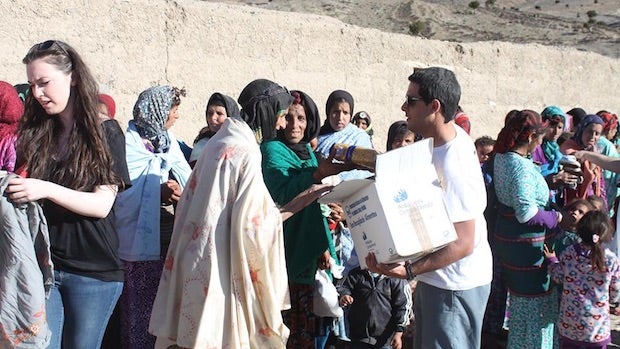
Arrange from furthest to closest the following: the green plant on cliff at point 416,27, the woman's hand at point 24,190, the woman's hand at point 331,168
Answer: the green plant on cliff at point 416,27, the woman's hand at point 331,168, the woman's hand at point 24,190

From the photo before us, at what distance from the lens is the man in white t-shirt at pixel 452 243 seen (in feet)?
9.79

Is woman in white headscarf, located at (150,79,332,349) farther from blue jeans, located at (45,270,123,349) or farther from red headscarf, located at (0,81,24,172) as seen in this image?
red headscarf, located at (0,81,24,172)

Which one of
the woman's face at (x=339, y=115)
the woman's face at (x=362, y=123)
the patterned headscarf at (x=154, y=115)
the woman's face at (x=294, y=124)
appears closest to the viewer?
the woman's face at (x=294, y=124)

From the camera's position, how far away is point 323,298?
407cm

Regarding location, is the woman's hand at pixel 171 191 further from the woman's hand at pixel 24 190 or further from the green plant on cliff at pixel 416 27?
the green plant on cliff at pixel 416 27

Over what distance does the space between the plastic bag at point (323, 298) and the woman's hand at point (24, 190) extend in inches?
72.1

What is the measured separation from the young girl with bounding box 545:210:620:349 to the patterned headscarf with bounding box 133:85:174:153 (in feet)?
9.16

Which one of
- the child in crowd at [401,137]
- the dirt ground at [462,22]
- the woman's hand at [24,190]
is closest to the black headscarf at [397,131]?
the child in crowd at [401,137]

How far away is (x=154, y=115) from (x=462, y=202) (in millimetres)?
2000

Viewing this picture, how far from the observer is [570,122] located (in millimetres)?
9352

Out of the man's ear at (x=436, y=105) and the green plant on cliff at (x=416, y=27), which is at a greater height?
the man's ear at (x=436, y=105)

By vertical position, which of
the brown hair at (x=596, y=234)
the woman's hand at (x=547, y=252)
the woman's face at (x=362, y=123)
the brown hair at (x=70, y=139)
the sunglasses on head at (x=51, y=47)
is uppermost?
the sunglasses on head at (x=51, y=47)

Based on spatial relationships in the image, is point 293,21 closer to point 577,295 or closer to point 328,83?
point 328,83

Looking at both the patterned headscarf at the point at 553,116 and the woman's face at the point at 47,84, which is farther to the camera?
the patterned headscarf at the point at 553,116
